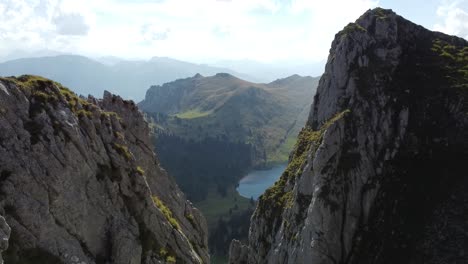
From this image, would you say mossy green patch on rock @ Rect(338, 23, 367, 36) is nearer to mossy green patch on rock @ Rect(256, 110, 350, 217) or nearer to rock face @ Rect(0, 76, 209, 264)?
mossy green patch on rock @ Rect(256, 110, 350, 217)

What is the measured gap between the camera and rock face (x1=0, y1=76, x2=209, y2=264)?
105 ft

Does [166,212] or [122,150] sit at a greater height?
[122,150]

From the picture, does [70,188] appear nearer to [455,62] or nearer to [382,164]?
[382,164]

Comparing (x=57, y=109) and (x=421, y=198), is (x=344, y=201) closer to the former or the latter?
(x=421, y=198)

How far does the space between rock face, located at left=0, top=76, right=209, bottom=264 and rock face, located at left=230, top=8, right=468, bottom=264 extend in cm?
2547

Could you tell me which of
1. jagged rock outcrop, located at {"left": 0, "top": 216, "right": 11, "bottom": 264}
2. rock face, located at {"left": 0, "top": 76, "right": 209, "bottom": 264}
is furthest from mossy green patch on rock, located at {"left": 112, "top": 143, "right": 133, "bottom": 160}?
jagged rock outcrop, located at {"left": 0, "top": 216, "right": 11, "bottom": 264}

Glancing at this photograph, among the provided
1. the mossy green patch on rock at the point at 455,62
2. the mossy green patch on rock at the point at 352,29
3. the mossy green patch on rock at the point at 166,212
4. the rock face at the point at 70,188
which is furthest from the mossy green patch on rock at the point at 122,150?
the mossy green patch on rock at the point at 352,29

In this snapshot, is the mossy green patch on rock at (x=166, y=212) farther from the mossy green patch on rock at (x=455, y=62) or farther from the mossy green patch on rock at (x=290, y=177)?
the mossy green patch on rock at (x=455, y=62)

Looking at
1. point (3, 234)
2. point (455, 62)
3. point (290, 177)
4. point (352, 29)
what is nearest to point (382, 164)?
point (290, 177)

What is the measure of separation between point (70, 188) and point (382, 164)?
47.8m

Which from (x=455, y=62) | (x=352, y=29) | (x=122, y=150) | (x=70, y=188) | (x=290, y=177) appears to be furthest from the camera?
(x=352, y=29)

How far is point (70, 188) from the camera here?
3588 centimetres

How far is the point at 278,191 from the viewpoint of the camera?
286 feet

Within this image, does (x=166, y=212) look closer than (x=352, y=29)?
Yes
